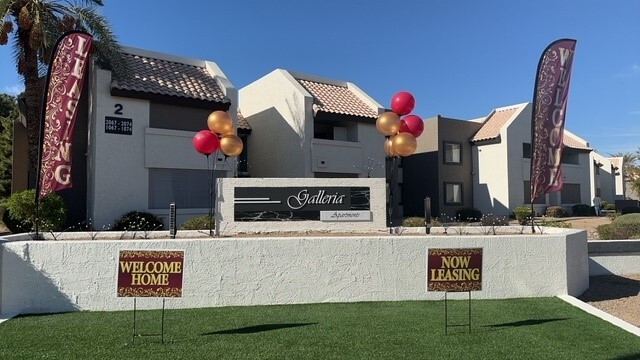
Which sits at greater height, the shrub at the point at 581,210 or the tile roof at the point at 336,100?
the tile roof at the point at 336,100

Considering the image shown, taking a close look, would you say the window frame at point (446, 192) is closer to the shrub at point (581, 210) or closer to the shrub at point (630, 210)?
the shrub at point (581, 210)

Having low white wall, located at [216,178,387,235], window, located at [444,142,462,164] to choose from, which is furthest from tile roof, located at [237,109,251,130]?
low white wall, located at [216,178,387,235]

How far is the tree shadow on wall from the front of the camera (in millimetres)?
8094

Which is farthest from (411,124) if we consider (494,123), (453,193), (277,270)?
(494,123)

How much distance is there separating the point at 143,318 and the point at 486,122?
3104 cm

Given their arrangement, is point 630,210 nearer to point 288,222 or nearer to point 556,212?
point 556,212

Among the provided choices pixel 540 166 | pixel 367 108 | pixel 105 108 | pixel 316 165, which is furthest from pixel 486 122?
pixel 105 108

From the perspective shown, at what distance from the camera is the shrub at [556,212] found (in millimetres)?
32156

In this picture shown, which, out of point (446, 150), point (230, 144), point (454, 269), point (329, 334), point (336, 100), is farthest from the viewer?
point (446, 150)

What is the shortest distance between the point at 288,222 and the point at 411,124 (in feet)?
15.0

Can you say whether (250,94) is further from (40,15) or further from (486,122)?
(486,122)

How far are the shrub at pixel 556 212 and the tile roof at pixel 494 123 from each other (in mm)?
6569

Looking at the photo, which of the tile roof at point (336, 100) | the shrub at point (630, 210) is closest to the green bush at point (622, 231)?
the tile roof at point (336, 100)

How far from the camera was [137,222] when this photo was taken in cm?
1673
